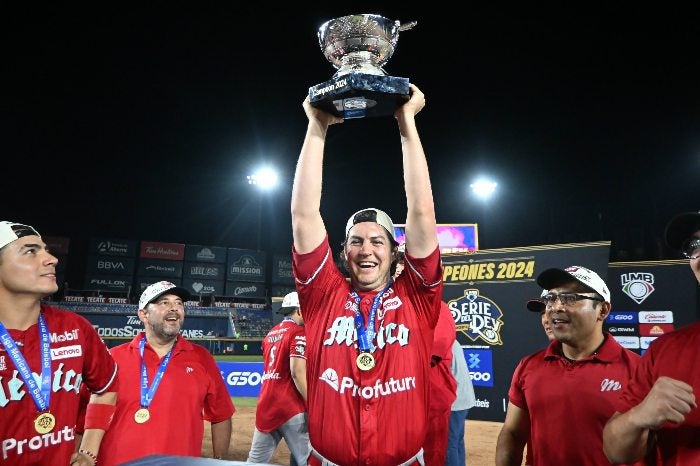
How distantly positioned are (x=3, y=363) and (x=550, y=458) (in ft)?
10.7

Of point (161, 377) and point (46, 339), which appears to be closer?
point (46, 339)

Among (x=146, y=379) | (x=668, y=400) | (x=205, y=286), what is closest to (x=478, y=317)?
(x=146, y=379)

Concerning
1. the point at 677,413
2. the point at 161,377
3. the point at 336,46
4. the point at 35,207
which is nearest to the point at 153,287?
the point at 161,377

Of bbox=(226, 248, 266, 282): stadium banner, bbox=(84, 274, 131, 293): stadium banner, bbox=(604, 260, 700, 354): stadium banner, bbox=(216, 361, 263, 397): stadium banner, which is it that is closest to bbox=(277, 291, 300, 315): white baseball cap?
bbox=(216, 361, 263, 397): stadium banner

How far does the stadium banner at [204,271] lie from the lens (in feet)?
106

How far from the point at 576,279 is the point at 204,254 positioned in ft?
104

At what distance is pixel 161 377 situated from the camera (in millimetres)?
4074

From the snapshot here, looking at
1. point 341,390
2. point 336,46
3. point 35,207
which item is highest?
point 35,207

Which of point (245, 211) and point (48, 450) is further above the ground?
point (245, 211)

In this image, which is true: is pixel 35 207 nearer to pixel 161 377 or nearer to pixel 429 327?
pixel 161 377

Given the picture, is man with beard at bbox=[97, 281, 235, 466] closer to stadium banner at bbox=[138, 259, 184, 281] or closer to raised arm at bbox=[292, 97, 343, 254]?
raised arm at bbox=[292, 97, 343, 254]

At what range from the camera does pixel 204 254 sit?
108 ft

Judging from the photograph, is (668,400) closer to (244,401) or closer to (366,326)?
(366,326)

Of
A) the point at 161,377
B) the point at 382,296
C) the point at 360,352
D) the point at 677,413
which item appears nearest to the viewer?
the point at 677,413
